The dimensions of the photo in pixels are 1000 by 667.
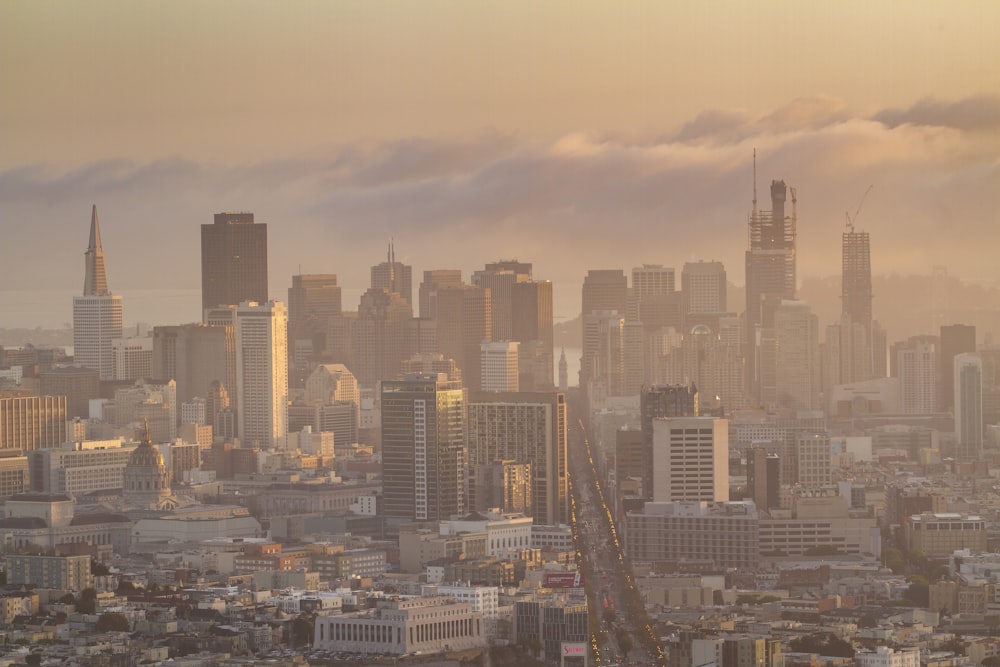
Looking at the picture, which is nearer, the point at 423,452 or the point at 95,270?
the point at 423,452

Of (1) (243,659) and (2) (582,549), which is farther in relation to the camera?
(2) (582,549)

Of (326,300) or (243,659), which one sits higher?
(326,300)

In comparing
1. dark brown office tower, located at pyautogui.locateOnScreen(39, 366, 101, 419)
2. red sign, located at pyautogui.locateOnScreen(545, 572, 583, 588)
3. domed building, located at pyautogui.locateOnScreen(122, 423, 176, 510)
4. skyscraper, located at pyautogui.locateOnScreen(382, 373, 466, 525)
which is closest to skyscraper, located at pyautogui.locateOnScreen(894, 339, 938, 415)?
dark brown office tower, located at pyautogui.locateOnScreen(39, 366, 101, 419)

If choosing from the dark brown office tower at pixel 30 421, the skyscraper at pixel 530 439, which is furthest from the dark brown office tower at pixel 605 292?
the skyscraper at pixel 530 439

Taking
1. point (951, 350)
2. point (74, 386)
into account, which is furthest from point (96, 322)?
point (951, 350)

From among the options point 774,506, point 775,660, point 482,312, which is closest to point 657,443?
point 774,506

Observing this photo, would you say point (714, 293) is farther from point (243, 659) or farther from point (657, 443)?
point (243, 659)

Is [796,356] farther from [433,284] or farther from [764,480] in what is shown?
[764,480]
